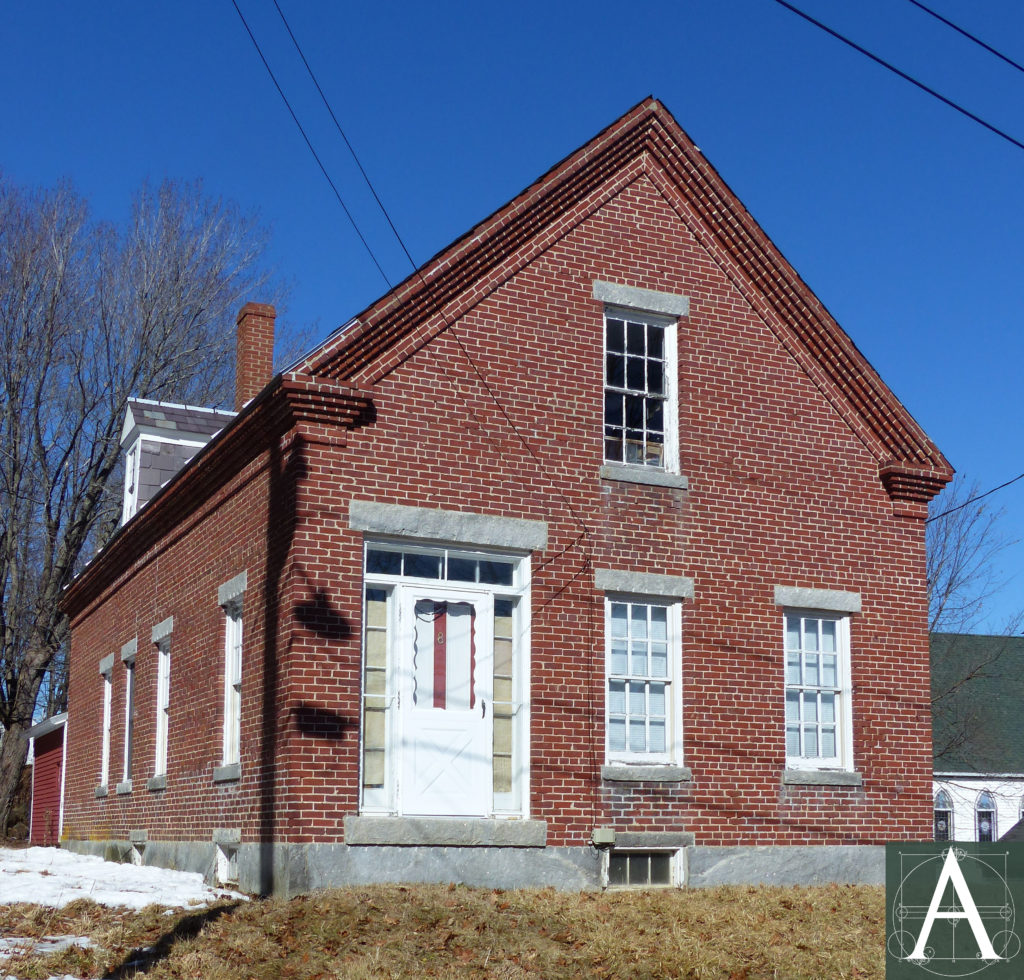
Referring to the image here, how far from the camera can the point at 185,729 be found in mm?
16500

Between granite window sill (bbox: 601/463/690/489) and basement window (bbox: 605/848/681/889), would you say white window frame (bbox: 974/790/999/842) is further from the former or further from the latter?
granite window sill (bbox: 601/463/690/489)

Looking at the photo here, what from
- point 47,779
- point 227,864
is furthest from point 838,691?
point 47,779

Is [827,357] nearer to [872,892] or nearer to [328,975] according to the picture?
[872,892]

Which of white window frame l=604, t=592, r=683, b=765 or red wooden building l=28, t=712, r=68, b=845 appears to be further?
red wooden building l=28, t=712, r=68, b=845

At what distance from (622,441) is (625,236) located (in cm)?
243

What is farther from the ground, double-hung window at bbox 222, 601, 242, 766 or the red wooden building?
double-hung window at bbox 222, 601, 242, 766

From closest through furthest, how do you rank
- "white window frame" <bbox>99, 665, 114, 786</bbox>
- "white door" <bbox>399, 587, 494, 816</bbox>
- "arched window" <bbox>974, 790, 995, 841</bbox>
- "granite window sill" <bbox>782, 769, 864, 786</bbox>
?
"white door" <bbox>399, 587, 494, 816</bbox> < "granite window sill" <bbox>782, 769, 864, 786</bbox> < "white window frame" <bbox>99, 665, 114, 786</bbox> < "arched window" <bbox>974, 790, 995, 841</bbox>

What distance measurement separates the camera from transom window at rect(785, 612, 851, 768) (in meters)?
15.8

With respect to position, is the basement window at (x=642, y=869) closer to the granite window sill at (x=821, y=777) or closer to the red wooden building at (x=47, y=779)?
the granite window sill at (x=821, y=777)

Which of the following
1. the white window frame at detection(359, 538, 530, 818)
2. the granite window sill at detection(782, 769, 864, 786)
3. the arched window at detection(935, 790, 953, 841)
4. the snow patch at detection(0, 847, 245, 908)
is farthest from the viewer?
the arched window at detection(935, 790, 953, 841)

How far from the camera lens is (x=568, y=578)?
14516mm

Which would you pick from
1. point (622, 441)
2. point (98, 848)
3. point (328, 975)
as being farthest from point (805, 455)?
point (98, 848)

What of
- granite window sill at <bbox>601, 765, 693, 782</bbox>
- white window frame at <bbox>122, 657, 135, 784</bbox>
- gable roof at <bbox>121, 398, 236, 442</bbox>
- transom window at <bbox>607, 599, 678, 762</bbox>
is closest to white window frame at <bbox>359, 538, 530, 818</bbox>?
granite window sill at <bbox>601, 765, 693, 782</bbox>

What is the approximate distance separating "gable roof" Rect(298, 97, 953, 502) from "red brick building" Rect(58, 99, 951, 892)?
4 cm
